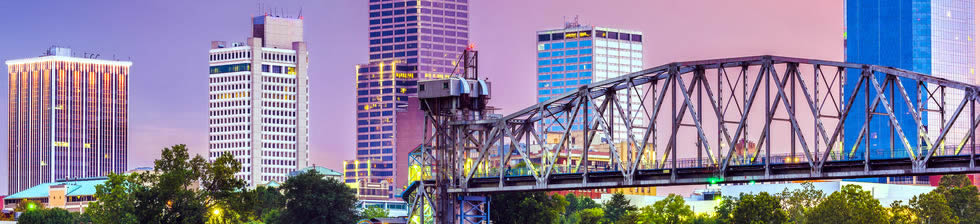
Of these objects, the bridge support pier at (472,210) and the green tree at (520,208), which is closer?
the bridge support pier at (472,210)

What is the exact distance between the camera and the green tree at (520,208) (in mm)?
185125

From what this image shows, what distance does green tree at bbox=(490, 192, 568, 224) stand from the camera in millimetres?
185125

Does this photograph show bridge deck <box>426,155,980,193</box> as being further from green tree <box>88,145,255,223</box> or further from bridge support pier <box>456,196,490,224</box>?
green tree <box>88,145,255,223</box>

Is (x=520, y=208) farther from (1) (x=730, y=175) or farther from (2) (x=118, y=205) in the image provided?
(1) (x=730, y=175)

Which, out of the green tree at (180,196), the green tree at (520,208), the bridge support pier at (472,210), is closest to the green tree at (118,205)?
the green tree at (180,196)

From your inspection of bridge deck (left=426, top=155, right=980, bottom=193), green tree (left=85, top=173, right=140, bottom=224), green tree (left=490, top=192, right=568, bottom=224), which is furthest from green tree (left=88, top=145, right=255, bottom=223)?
green tree (left=490, top=192, right=568, bottom=224)

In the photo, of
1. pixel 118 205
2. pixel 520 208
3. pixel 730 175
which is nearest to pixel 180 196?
pixel 118 205

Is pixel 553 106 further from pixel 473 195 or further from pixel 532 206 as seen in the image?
pixel 532 206

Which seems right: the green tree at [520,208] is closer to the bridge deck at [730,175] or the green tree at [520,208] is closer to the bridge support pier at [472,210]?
the bridge support pier at [472,210]

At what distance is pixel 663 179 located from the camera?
141 m

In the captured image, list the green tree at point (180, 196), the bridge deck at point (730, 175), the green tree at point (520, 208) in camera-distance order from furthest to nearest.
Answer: the green tree at point (520, 208) < the green tree at point (180, 196) < the bridge deck at point (730, 175)

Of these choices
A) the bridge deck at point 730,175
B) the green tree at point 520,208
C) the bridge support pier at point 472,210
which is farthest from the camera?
the green tree at point 520,208

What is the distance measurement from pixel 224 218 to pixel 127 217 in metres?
10.2

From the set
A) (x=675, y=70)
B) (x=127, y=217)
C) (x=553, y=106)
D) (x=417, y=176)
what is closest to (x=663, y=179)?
(x=675, y=70)
